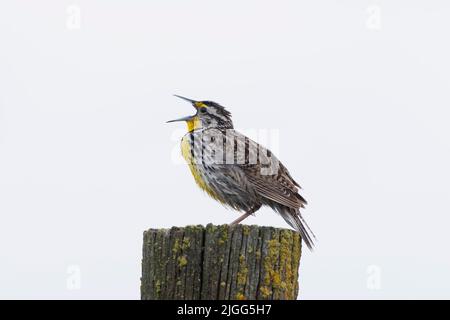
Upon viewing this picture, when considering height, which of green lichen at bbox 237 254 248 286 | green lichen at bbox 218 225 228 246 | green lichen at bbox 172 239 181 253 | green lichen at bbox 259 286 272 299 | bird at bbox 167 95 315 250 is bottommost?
green lichen at bbox 259 286 272 299

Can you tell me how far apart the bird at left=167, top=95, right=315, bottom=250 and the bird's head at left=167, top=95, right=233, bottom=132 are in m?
0.37

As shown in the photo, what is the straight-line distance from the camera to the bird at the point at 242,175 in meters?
6.50

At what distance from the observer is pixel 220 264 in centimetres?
407

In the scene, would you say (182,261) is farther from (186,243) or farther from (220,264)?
(220,264)

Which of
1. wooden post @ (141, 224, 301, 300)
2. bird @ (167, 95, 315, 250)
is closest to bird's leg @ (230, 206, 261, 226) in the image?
bird @ (167, 95, 315, 250)

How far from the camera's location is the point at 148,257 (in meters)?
4.21

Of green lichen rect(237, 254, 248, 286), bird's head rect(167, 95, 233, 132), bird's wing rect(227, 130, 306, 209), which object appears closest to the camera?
green lichen rect(237, 254, 248, 286)

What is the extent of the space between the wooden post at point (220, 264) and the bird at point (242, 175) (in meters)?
2.17

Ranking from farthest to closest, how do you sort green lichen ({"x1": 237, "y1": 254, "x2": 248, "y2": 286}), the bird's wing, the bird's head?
1. the bird's head
2. the bird's wing
3. green lichen ({"x1": 237, "y1": 254, "x2": 248, "y2": 286})

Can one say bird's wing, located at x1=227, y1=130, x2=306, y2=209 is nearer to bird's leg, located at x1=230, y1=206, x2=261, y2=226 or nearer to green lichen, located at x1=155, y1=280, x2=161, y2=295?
bird's leg, located at x1=230, y1=206, x2=261, y2=226

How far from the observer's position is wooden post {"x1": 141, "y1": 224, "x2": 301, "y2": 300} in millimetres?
4043

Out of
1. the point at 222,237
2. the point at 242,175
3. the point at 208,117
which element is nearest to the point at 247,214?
the point at 242,175

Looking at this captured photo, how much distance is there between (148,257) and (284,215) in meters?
2.51
